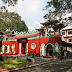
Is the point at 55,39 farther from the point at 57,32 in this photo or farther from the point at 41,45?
the point at 41,45

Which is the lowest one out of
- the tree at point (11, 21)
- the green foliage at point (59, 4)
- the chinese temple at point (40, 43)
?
the chinese temple at point (40, 43)

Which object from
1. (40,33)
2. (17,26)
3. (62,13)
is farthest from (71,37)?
(62,13)

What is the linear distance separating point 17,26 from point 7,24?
13.7 ft

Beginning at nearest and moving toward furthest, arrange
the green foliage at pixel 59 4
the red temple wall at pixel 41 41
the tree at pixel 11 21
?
the green foliage at pixel 59 4, the red temple wall at pixel 41 41, the tree at pixel 11 21

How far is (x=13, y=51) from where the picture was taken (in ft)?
88.1

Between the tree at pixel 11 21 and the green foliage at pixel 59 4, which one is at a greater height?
the tree at pixel 11 21

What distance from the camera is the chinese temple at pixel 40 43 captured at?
20.1 metres

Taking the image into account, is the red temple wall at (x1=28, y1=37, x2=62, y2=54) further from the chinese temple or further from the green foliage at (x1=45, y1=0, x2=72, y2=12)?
the green foliage at (x1=45, y1=0, x2=72, y2=12)

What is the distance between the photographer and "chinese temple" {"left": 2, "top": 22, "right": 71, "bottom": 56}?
791 inches

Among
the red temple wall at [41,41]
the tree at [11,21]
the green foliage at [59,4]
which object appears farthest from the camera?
the tree at [11,21]

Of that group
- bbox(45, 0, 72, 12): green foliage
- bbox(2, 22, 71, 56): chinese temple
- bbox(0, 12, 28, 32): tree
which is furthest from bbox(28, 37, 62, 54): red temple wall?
bbox(0, 12, 28, 32): tree

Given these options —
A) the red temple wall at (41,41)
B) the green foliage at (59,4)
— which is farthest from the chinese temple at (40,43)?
the green foliage at (59,4)

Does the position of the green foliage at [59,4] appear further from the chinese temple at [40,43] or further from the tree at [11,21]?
the tree at [11,21]

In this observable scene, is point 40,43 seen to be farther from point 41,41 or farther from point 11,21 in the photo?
point 11,21
